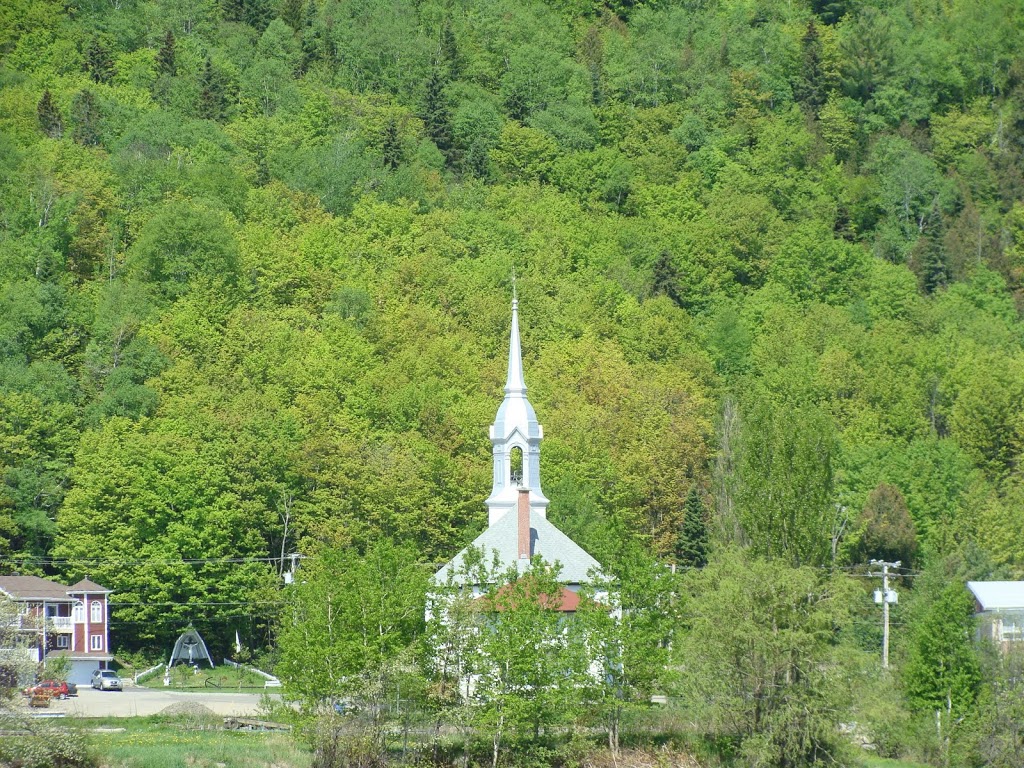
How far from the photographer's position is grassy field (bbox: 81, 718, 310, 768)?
6575cm

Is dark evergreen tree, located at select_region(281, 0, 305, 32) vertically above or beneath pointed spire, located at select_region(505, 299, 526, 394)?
above

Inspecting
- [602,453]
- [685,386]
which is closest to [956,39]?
[685,386]

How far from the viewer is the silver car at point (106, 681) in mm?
86812

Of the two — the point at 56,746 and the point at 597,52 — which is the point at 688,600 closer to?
the point at 56,746

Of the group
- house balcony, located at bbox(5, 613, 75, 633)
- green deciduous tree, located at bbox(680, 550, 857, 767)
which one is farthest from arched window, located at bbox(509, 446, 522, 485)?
green deciduous tree, located at bbox(680, 550, 857, 767)

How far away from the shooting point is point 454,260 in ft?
464

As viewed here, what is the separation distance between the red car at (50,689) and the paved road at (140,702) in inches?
14.3

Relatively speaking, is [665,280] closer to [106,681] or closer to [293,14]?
[293,14]

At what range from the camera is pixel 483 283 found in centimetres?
13450

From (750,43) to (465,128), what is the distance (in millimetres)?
33076

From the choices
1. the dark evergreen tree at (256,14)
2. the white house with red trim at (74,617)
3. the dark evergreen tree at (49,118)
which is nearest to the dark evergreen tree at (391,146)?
the dark evergreen tree at (49,118)

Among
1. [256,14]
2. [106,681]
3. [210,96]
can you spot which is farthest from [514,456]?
[256,14]

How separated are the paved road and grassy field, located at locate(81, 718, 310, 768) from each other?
2.48 m

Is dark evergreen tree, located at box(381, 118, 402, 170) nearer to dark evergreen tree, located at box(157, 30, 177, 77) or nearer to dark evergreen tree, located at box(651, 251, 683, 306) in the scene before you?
dark evergreen tree, located at box(157, 30, 177, 77)
